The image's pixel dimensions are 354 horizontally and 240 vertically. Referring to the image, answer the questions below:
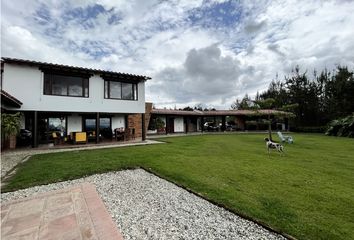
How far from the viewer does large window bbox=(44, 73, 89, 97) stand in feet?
41.8

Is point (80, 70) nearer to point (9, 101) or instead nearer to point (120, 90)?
point (120, 90)

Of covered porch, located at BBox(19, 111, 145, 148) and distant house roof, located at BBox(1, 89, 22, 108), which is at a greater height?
distant house roof, located at BBox(1, 89, 22, 108)

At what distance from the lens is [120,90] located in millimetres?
15586

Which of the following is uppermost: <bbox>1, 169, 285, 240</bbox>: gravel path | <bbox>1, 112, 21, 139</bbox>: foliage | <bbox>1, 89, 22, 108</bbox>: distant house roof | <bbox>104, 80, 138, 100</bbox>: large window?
<bbox>104, 80, 138, 100</bbox>: large window

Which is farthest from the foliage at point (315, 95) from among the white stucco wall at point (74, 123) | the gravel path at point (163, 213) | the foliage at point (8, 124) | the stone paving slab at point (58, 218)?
the stone paving slab at point (58, 218)

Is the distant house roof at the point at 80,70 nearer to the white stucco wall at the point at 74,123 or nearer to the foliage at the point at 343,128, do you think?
the white stucco wall at the point at 74,123

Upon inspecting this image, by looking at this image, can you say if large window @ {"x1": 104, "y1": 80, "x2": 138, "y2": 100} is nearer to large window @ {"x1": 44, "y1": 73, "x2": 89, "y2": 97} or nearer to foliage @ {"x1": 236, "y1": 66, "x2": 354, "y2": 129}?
large window @ {"x1": 44, "y1": 73, "x2": 89, "y2": 97}

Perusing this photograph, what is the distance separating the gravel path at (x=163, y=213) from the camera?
3125mm

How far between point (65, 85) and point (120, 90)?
374 cm

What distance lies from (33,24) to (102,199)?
1091cm

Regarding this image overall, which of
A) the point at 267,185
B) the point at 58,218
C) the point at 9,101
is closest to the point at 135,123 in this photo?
the point at 9,101

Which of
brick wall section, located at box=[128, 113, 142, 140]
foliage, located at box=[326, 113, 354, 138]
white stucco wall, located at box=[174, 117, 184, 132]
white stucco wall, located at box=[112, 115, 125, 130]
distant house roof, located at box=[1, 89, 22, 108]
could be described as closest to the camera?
distant house roof, located at box=[1, 89, 22, 108]

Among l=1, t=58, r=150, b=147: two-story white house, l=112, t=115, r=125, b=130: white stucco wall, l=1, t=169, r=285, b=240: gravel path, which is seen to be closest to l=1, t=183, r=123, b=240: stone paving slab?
l=1, t=169, r=285, b=240: gravel path

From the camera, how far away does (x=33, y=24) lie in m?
10.6
